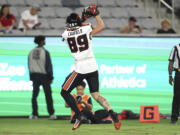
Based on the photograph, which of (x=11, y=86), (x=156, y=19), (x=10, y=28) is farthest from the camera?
(x=156, y=19)

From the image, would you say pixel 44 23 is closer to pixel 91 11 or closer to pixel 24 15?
pixel 24 15

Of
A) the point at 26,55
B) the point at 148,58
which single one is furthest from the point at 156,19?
the point at 26,55

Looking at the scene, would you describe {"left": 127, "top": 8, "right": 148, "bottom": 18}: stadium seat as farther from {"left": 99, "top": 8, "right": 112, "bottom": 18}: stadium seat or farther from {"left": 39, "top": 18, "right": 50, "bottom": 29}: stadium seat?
{"left": 39, "top": 18, "right": 50, "bottom": 29}: stadium seat

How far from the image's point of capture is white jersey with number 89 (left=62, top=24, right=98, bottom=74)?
31.2 feet

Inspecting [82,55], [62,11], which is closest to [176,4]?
[62,11]

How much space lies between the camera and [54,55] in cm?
1446

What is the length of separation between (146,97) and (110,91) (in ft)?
3.10

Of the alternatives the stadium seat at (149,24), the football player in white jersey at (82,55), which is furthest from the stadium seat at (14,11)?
the football player in white jersey at (82,55)

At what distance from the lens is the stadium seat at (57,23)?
1785cm

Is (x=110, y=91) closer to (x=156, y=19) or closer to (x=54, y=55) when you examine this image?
(x=54, y=55)

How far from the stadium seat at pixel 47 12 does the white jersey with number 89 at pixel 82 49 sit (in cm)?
880

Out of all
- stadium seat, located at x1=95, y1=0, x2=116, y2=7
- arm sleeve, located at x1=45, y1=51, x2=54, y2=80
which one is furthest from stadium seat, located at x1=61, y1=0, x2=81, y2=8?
arm sleeve, located at x1=45, y1=51, x2=54, y2=80

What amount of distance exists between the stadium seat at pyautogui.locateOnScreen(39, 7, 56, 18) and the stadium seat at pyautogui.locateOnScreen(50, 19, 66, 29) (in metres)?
0.31

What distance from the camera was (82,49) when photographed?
959 cm
